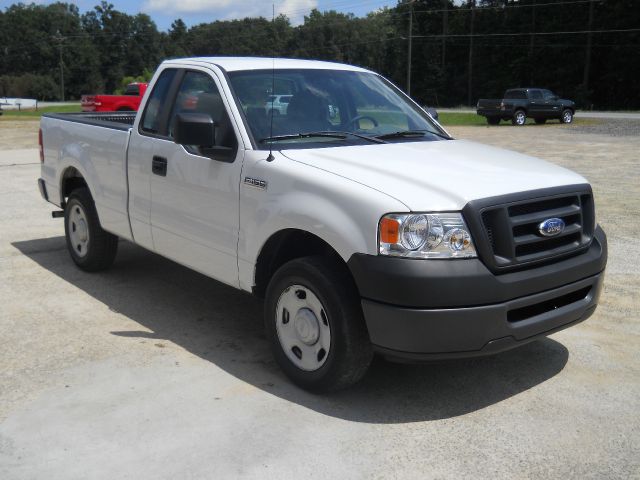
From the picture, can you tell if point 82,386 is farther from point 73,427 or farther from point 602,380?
point 602,380

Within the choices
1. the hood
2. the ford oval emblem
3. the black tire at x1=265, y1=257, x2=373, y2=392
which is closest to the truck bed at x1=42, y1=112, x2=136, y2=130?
the hood

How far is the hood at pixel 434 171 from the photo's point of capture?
12.3 ft

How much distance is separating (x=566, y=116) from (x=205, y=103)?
112 feet

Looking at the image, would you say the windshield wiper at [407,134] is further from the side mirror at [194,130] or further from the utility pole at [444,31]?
the utility pole at [444,31]

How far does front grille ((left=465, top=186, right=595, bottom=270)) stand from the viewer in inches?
146

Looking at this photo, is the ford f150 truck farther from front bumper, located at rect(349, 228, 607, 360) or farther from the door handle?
front bumper, located at rect(349, 228, 607, 360)

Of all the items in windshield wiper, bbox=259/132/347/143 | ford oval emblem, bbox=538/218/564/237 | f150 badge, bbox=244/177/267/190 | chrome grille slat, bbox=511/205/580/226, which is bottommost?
ford oval emblem, bbox=538/218/564/237

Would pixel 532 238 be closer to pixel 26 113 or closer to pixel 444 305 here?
pixel 444 305

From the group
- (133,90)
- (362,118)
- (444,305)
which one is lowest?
(444,305)

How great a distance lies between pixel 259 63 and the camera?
5250 mm

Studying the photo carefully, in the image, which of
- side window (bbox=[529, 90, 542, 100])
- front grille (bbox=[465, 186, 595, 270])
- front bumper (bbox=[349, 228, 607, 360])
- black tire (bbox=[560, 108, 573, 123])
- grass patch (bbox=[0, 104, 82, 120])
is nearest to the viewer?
front bumper (bbox=[349, 228, 607, 360])

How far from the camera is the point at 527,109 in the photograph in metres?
35.5

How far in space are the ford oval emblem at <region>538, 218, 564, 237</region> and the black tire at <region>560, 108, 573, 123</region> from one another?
34.2 meters

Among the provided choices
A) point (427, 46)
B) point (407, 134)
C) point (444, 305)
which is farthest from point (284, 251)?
point (427, 46)
